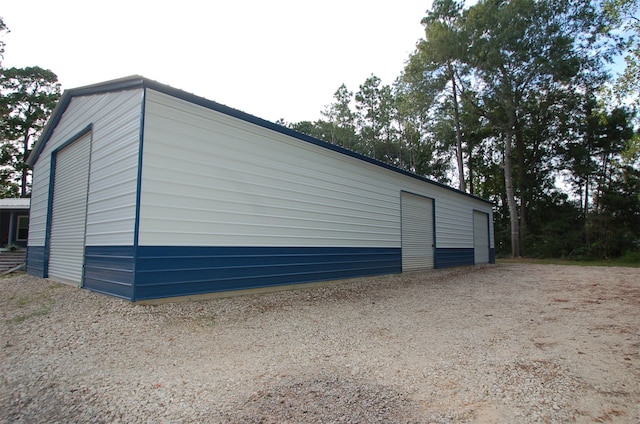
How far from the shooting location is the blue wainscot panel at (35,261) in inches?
330

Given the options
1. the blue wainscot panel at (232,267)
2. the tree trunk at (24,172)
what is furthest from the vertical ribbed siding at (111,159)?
the tree trunk at (24,172)

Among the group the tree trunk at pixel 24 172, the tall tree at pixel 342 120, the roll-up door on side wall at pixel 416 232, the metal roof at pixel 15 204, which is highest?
the tall tree at pixel 342 120

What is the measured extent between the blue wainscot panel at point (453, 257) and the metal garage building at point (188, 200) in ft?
10.2

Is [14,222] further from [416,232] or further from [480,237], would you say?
[480,237]

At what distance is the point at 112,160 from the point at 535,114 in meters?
24.3

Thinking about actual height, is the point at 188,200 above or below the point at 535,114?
below

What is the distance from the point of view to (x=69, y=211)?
23.6ft

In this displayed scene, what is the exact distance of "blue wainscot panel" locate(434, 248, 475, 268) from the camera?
11874mm

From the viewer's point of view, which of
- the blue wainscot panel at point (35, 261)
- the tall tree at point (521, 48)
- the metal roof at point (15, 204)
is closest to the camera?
the blue wainscot panel at point (35, 261)

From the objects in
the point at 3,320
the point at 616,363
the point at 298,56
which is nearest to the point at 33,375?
the point at 3,320

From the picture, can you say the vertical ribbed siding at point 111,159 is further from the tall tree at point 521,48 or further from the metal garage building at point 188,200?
the tall tree at point 521,48

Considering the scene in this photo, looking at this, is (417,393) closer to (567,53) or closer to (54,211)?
(54,211)

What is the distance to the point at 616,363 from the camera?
3.04 metres

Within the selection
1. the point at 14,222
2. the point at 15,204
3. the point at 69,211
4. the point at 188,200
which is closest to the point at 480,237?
the point at 188,200
